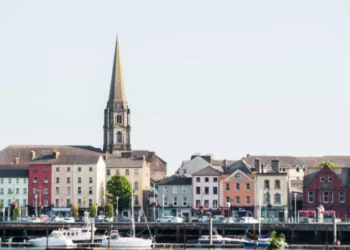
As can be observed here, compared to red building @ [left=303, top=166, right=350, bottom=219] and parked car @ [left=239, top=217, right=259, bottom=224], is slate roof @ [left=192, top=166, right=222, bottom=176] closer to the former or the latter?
red building @ [left=303, top=166, right=350, bottom=219]

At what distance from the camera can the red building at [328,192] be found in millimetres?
160375

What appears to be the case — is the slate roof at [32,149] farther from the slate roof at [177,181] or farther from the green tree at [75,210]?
the green tree at [75,210]

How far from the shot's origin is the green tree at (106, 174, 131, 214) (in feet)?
566

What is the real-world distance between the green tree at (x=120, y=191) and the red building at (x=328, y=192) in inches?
982

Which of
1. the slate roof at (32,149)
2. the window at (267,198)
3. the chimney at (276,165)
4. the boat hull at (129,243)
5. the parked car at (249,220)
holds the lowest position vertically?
the boat hull at (129,243)

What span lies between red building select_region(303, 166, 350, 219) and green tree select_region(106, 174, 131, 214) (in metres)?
25.0

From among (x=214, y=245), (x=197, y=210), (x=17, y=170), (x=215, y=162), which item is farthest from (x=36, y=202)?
(x=214, y=245)

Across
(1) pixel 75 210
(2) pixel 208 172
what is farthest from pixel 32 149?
(2) pixel 208 172

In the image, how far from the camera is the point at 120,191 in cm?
17250

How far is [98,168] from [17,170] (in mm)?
10981

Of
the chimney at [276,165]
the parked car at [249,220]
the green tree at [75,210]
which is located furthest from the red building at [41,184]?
the parked car at [249,220]

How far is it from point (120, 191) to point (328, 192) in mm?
28671

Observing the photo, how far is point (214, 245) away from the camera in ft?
407

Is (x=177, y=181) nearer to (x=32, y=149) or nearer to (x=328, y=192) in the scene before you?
(x=328, y=192)
